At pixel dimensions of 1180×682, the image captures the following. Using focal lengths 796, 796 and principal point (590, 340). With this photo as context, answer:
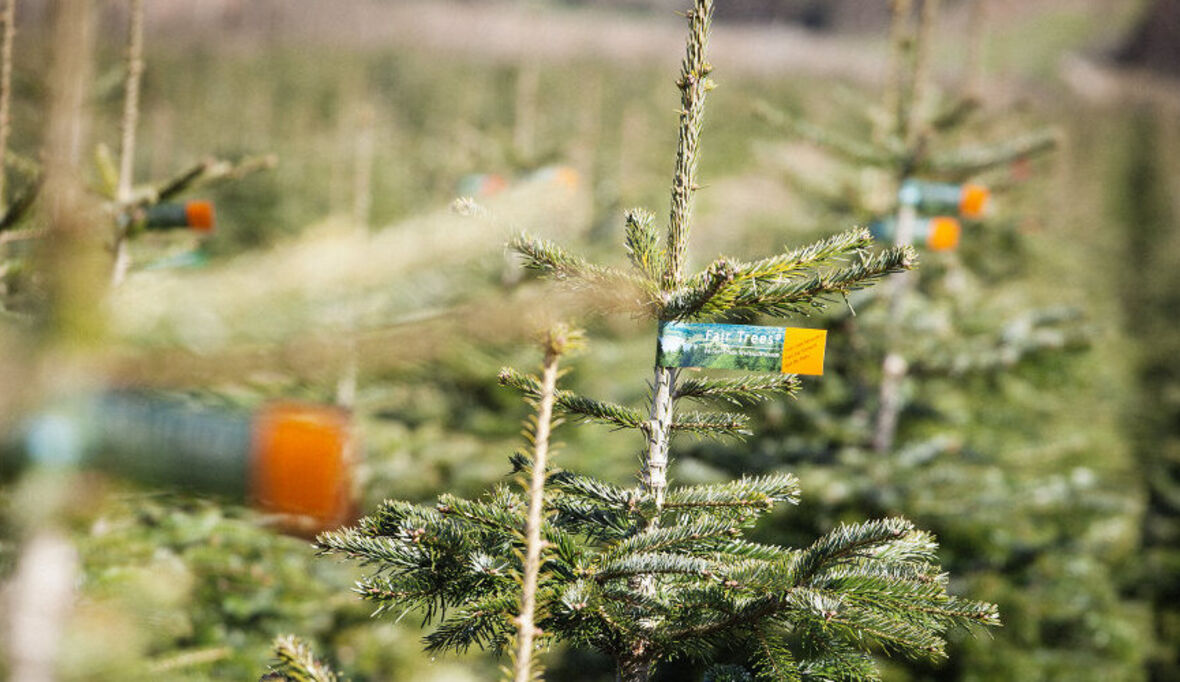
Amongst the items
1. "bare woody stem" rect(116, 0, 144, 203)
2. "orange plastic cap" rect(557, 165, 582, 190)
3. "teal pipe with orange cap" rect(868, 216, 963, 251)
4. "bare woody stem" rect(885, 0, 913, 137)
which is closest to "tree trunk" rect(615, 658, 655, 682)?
"orange plastic cap" rect(557, 165, 582, 190)

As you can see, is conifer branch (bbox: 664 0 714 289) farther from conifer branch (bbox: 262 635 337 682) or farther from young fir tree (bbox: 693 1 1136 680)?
young fir tree (bbox: 693 1 1136 680)

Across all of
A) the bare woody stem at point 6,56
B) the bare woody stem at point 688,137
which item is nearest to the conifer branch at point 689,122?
the bare woody stem at point 688,137

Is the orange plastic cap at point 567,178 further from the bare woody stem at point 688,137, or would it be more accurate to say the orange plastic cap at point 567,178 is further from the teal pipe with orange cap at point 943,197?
the teal pipe with orange cap at point 943,197

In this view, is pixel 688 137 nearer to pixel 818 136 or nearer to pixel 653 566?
pixel 653 566

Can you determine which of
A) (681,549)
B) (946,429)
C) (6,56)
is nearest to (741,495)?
(681,549)

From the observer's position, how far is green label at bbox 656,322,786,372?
1239 mm

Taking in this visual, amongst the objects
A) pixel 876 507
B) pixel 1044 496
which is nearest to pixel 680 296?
pixel 876 507

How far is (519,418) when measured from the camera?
4.37 metres

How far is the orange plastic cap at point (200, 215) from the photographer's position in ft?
6.39

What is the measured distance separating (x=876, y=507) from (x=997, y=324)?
1339 millimetres

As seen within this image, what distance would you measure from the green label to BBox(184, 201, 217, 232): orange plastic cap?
1.27 metres

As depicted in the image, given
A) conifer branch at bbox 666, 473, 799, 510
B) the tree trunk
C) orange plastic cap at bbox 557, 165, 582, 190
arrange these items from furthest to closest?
orange plastic cap at bbox 557, 165, 582, 190, the tree trunk, conifer branch at bbox 666, 473, 799, 510

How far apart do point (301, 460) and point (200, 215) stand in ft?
4.86

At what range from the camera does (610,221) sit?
5.52m
